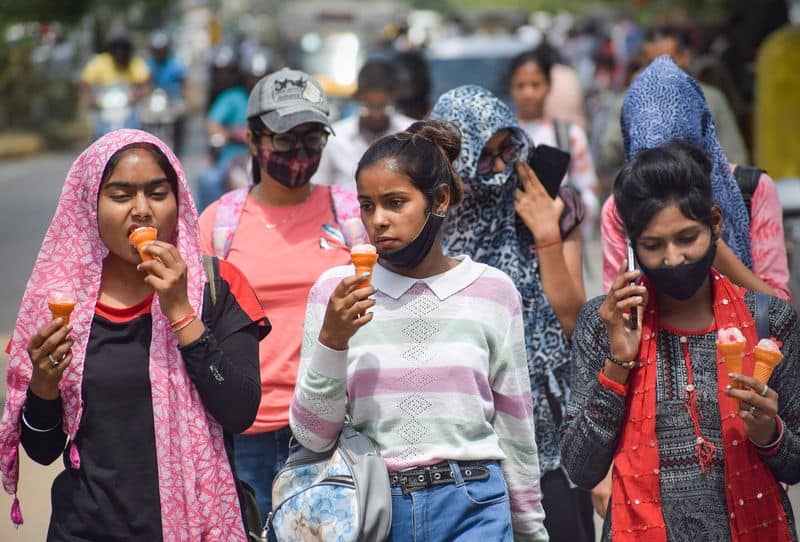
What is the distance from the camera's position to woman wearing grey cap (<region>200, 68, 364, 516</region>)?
183 inches

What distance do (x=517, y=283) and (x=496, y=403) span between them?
2.87 ft

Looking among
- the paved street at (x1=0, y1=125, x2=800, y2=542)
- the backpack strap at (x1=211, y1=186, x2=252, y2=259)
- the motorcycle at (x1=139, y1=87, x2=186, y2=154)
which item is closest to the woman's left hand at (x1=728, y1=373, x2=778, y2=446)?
the backpack strap at (x1=211, y1=186, x2=252, y2=259)

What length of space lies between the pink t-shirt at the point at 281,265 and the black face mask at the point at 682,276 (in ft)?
5.02

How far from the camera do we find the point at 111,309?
12.0 feet

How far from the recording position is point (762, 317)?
355 cm

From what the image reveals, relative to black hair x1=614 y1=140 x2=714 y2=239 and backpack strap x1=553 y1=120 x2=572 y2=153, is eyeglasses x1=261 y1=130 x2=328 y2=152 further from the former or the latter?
backpack strap x1=553 y1=120 x2=572 y2=153

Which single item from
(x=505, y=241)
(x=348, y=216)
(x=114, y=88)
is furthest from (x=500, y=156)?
(x=114, y=88)

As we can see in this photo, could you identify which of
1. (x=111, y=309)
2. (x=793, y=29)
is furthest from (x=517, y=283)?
(x=793, y=29)

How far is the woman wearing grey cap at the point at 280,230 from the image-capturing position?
4652 millimetres

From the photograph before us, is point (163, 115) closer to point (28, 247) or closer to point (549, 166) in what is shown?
point (28, 247)

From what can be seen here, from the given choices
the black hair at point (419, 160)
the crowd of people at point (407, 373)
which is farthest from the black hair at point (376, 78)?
the crowd of people at point (407, 373)

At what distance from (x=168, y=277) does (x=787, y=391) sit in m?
1.64

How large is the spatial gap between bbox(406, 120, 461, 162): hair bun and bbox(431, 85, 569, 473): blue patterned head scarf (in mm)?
343

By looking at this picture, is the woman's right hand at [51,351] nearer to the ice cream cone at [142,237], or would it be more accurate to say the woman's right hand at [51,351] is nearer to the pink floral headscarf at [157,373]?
the pink floral headscarf at [157,373]
